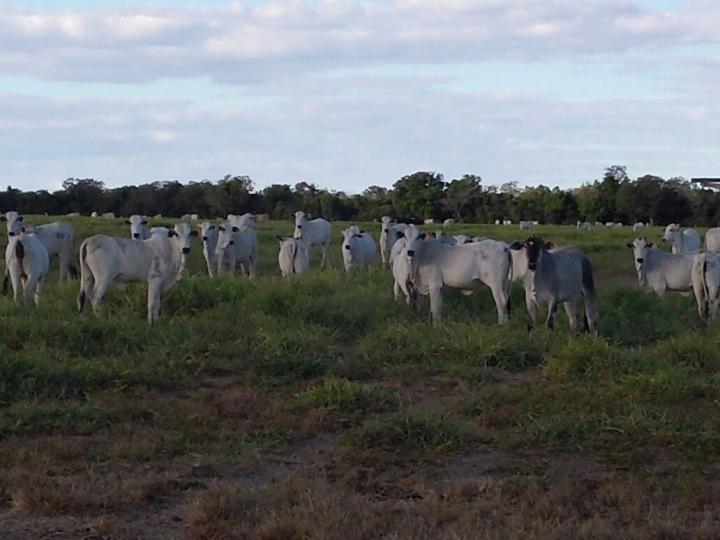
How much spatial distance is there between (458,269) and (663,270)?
4.62 meters

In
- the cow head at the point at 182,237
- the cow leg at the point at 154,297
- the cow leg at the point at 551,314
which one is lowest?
the cow leg at the point at 551,314

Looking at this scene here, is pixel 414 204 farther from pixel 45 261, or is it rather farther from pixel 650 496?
pixel 650 496

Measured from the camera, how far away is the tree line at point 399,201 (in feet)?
201

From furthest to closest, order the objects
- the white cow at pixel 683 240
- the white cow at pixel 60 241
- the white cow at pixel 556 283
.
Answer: the white cow at pixel 683 240 < the white cow at pixel 60 241 < the white cow at pixel 556 283

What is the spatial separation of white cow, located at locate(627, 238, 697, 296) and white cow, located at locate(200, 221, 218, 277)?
25.2ft

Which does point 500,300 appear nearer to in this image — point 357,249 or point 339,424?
point 339,424

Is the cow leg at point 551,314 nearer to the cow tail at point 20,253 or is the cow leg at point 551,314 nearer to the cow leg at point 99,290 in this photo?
the cow leg at point 99,290

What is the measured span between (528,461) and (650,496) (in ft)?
3.71

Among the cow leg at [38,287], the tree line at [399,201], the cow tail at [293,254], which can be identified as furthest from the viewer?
the tree line at [399,201]

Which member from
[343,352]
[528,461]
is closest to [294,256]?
[343,352]

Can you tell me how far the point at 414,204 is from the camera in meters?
66.1

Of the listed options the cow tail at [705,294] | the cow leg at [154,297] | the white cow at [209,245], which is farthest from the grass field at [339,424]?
the white cow at [209,245]

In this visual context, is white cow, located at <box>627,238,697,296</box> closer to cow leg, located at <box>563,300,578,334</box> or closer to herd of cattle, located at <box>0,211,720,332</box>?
herd of cattle, located at <box>0,211,720,332</box>

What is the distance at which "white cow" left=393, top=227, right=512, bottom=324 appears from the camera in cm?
1413
